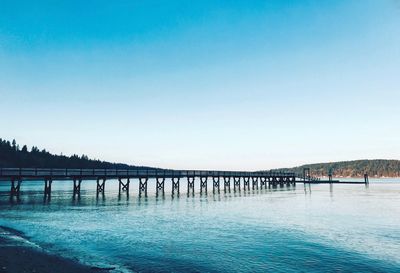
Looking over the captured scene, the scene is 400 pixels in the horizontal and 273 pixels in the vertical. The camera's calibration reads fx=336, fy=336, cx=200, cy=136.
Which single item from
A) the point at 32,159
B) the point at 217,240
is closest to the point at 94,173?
the point at 217,240

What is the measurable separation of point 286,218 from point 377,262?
48.8 ft

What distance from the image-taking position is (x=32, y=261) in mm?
13578

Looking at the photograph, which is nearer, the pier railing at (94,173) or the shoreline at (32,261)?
the shoreline at (32,261)

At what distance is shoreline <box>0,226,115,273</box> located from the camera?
12.3 m

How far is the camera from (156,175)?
60.3m

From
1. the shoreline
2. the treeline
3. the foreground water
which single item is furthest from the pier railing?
the treeline

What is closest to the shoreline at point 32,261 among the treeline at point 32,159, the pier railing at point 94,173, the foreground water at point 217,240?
the foreground water at point 217,240

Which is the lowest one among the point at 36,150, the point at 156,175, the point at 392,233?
the point at 392,233

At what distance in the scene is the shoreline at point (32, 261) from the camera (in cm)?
1230

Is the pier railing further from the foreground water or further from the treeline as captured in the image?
the treeline

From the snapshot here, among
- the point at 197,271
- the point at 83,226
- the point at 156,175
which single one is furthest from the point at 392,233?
the point at 156,175

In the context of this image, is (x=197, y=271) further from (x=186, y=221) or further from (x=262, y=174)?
(x=262, y=174)

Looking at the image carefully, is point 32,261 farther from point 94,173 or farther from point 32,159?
point 32,159

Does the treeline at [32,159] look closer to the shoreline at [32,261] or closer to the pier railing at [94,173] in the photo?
the pier railing at [94,173]
